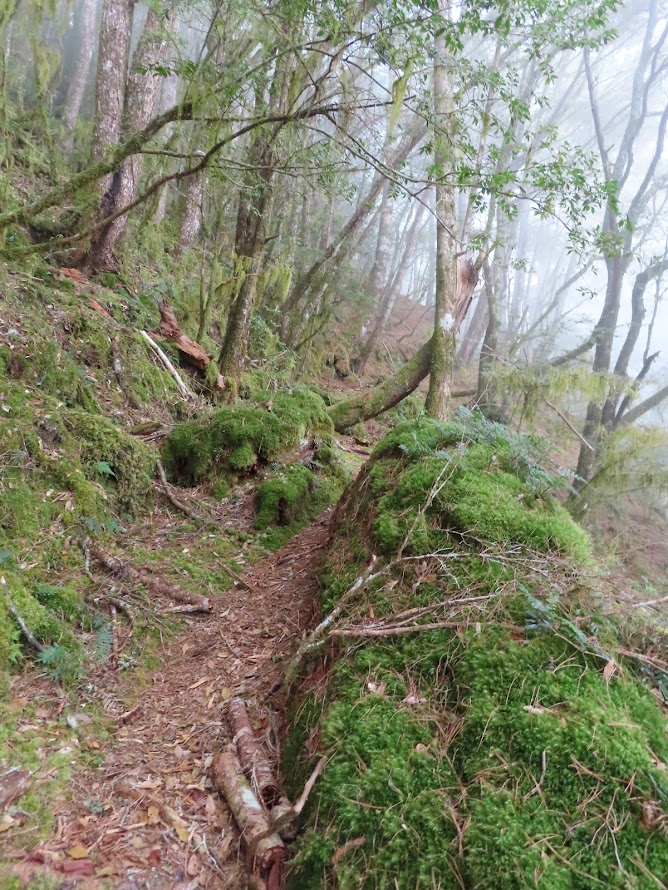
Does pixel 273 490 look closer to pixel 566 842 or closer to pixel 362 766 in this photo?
pixel 362 766

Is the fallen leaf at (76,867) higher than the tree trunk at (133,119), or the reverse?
the tree trunk at (133,119)

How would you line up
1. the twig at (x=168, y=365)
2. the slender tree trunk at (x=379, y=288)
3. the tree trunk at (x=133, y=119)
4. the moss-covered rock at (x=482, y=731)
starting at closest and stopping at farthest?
the moss-covered rock at (x=482, y=731)
the twig at (x=168, y=365)
the tree trunk at (x=133, y=119)
the slender tree trunk at (x=379, y=288)

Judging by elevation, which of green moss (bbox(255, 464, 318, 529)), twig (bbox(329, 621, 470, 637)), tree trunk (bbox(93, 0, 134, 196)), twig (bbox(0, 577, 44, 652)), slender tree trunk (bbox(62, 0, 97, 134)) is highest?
slender tree trunk (bbox(62, 0, 97, 134))

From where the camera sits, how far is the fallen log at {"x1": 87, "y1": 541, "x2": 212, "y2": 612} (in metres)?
4.48

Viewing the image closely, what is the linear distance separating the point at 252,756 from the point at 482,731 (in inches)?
53.4

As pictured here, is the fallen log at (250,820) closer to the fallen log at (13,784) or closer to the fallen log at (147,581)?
the fallen log at (13,784)

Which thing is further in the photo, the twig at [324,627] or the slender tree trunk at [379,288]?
the slender tree trunk at [379,288]

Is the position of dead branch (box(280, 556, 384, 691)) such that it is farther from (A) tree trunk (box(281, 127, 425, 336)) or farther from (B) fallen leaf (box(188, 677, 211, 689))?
(A) tree trunk (box(281, 127, 425, 336))

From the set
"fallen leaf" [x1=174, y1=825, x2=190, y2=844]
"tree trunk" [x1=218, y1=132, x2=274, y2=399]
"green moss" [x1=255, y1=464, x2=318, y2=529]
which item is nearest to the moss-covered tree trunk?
A: "tree trunk" [x1=218, y1=132, x2=274, y2=399]

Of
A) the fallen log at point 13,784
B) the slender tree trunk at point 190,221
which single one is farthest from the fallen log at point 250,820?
the slender tree trunk at point 190,221

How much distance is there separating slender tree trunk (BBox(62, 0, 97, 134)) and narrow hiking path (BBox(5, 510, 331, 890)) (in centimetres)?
1467

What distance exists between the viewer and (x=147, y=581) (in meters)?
4.54

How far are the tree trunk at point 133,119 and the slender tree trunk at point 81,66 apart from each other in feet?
19.9

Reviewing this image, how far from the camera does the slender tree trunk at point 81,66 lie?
1475 cm
